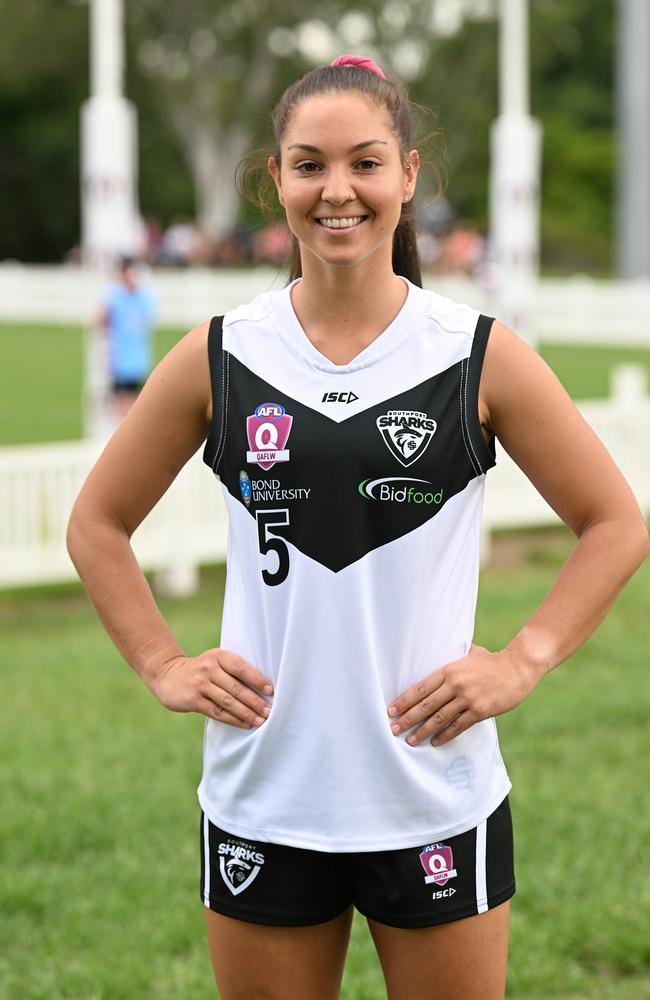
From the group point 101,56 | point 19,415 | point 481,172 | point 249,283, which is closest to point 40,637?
point 101,56

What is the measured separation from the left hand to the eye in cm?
83

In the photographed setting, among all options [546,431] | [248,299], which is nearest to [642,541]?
[546,431]

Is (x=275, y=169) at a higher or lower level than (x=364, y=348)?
higher

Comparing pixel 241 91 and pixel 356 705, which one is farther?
pixel 241 91

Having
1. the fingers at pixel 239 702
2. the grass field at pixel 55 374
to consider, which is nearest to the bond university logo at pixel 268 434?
the fingers at pixel 239 702

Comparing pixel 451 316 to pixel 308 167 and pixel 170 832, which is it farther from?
pixel 170 832

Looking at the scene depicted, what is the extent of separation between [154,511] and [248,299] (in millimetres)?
21617

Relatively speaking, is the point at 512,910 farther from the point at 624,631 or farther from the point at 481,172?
the point at 481,172

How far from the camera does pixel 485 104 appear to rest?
56.5 metres

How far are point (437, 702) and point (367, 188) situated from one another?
83cm

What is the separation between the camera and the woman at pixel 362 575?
2471 mm

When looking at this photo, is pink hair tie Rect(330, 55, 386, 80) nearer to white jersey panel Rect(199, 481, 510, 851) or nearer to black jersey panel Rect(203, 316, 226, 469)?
black jersey panel Rect(203, 316, 226, 469)

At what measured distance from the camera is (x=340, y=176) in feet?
8.04

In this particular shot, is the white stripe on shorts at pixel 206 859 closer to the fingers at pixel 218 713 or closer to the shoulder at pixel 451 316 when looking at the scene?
the fingers at pixel 218 713
